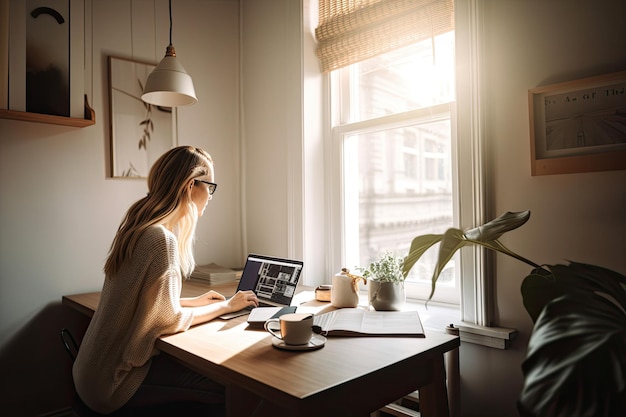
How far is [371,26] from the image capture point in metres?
2.09

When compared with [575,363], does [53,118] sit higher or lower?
higher

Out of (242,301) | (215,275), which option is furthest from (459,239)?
(215,275)

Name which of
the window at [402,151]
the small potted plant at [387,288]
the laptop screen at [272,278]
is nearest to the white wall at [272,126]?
the window at [402,151]

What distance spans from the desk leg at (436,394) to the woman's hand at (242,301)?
0.66m

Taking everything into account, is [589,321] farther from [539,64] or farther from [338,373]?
[539,64]

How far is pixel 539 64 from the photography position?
1.48 m

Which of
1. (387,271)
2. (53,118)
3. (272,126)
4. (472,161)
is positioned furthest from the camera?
(272,126)

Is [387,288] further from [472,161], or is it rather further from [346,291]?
[472,161]

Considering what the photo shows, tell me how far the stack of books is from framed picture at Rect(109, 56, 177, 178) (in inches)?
Result: 22.1

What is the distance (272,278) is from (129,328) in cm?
63

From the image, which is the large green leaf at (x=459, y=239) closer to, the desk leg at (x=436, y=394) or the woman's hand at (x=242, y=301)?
the desk leg at (x=436, y=394)

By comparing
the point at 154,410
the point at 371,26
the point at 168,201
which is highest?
the point at 371,26

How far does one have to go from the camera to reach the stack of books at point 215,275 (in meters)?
2.29

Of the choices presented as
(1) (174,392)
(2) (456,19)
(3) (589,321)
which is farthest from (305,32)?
(3) (589,321)
